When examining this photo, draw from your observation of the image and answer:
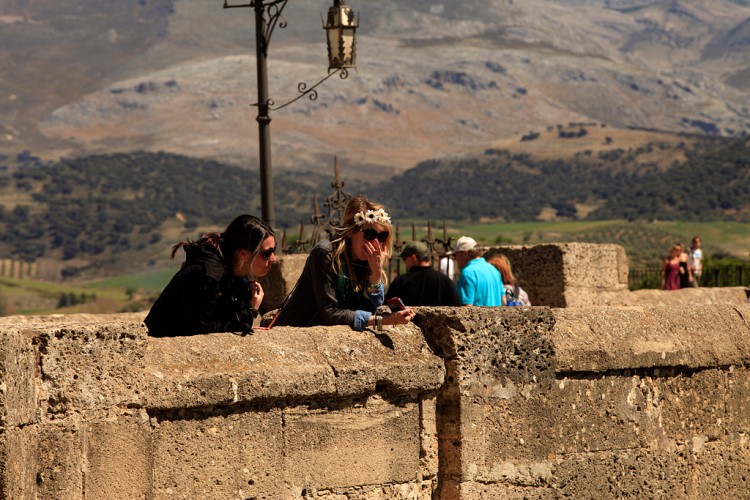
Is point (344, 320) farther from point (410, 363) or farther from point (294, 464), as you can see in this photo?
point (294, 464)

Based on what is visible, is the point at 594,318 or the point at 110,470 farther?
the point at 594,318

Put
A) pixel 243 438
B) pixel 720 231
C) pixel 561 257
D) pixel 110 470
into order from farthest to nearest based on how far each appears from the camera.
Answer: pixel 720 231 → pixel 561 257 → pixel 243 438 → pixel 110 470

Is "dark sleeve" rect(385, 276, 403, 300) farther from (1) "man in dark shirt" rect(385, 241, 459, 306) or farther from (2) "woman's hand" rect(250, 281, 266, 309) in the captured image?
(2) "woman's hand" rect(250, 281, 266, 309)

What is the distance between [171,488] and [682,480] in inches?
98.8

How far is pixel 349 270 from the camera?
5113 mm

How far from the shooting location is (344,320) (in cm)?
487

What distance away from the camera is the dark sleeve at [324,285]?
4939 millimetres

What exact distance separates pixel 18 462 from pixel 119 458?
36 cm

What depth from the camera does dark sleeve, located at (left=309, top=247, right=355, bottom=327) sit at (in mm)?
4939

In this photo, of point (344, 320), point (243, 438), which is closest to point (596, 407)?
point (344, 320)

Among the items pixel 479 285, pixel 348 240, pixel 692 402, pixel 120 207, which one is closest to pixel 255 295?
pixel 348 240

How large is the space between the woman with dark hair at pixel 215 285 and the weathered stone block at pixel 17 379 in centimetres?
77

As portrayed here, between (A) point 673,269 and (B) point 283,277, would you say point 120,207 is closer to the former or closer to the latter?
(A) point 673,269

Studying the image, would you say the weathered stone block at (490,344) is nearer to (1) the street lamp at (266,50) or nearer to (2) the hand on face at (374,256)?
(2) the hand on face at (374,256)
